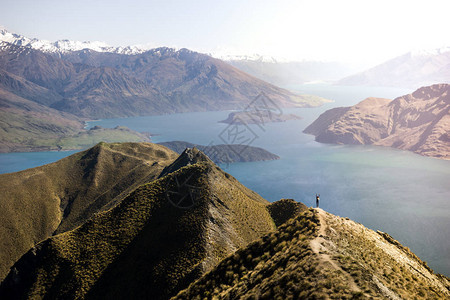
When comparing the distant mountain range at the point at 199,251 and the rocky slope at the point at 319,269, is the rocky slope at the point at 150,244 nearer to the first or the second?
the distant mountain range at the point at 199,251

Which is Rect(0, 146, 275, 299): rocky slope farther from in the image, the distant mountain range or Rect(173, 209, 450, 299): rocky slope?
Rect(173, 209, 450, 299): rocky slope

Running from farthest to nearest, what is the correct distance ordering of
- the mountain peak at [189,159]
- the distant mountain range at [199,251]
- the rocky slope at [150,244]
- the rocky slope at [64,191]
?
the mountain peak at [189,159]
the rocky slope at [64,191]
the rocky slope at [150,244]
the distant mountain range at [199,251]

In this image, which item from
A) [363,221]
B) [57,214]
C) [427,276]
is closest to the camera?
[427,276]

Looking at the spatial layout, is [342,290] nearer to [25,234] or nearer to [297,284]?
[297,284]

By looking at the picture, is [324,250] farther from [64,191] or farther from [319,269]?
[64,191]

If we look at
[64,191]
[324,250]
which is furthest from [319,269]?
[64,191]

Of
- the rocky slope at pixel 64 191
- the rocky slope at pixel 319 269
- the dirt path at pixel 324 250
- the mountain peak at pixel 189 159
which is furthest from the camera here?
the mountain peak at pixel 189 159

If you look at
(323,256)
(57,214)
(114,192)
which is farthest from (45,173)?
(323,256)

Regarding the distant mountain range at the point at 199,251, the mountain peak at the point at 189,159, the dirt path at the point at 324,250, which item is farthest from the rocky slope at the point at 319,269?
the mountain peak at the point at 189,159

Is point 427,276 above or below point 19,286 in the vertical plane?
above
